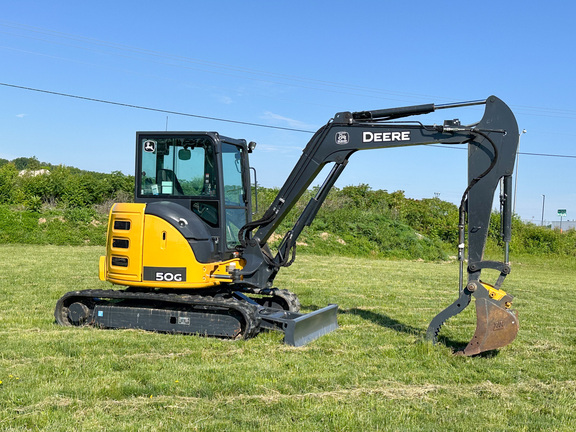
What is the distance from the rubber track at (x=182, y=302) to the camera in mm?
8219

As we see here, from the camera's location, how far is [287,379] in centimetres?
634

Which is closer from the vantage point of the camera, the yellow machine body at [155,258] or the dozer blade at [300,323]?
the dozer blade at [300,323]

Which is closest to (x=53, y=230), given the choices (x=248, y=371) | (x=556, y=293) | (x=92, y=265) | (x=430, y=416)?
(x=92, y=265)

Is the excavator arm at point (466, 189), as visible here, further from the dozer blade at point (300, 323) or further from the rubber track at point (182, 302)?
the dozer blade at point (300, 323)

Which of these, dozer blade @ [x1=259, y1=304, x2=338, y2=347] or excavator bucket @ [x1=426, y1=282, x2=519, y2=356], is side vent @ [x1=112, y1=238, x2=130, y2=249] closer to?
dozer blade @ [x1=259, y1=304, x2=338, y2=347]

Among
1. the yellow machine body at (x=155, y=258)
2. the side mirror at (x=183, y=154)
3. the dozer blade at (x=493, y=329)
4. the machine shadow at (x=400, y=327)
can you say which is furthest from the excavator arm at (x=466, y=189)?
the side mirror at (x=183, y=154)

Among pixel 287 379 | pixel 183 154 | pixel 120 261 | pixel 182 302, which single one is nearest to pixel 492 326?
pixel 287 379

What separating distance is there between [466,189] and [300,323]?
281 centimetres

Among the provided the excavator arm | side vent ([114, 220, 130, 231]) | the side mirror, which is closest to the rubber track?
the excavator arm

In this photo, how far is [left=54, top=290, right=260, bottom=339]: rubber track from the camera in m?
8.22

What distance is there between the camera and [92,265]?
Answer: 18.1 m

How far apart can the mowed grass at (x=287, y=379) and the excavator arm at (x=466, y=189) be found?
0.57 metres

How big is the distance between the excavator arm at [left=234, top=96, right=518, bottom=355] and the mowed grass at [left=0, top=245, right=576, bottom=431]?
0.57m

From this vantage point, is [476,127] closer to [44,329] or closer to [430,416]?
[430,416]
